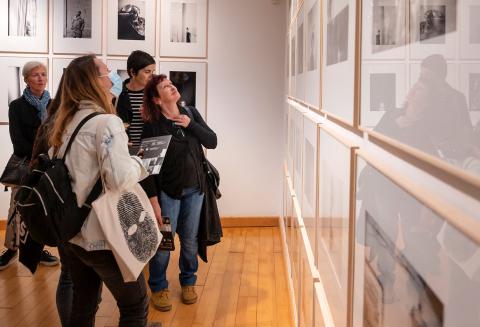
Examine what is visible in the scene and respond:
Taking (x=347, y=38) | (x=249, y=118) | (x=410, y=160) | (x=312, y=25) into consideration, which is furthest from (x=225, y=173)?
(x=410, y=160)

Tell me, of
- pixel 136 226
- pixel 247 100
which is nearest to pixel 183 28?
pixel 247 100

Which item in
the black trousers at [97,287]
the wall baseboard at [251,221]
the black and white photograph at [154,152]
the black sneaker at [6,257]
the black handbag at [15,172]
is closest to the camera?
the black trousers at [97,287]

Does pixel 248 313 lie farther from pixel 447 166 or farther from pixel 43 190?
pixel 447 166

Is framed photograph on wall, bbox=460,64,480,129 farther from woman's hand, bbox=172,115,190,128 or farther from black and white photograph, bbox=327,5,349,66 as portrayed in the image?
woman's hand, bbox=172,115,190,128

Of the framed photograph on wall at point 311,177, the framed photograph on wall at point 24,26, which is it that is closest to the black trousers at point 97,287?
the framed photograph on wall at point 311,177

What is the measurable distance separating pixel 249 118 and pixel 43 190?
4.36m

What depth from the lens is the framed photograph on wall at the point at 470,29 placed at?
0.48 meters

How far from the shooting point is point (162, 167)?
386 centimetres

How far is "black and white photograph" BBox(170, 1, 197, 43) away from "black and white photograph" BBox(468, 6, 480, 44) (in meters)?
6.23

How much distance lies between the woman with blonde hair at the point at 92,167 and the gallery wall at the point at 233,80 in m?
3.96

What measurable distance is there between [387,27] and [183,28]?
590 cm

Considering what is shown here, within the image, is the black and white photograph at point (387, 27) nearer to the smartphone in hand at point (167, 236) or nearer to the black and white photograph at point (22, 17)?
the smartphone in hand at point (167, 236)

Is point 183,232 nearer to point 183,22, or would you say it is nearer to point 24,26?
point 183,22

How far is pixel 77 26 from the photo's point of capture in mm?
6477
